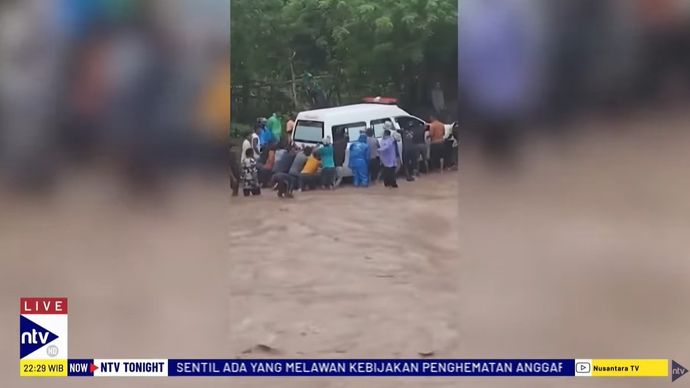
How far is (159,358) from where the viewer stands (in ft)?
11.1

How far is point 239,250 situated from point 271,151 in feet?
1.79

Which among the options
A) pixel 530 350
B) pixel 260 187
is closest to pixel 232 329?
pixel 260 187

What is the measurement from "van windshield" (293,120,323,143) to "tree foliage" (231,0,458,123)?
10 cm

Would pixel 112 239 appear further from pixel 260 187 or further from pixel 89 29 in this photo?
pixel 89 29

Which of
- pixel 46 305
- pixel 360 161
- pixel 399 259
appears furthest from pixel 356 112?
pixel 46 305

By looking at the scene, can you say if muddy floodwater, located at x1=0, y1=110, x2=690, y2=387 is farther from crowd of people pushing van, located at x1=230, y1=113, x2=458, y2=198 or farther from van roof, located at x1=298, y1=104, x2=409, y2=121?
van roof, located at x1=298, y1=104, x2=409, y2=121

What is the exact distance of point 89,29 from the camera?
10.8 ft

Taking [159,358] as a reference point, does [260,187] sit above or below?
above

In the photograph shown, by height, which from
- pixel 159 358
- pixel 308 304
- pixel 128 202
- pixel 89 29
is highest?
pixel 89 29

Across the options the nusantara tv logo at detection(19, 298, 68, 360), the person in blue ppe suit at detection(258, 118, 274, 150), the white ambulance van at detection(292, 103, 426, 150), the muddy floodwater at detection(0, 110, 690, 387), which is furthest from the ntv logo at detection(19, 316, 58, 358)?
the white ambulance van at detection(292, 103, 426, 150)

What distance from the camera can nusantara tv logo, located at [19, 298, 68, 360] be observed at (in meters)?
3.38

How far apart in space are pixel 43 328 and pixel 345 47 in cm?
219

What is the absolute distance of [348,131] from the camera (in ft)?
11.0

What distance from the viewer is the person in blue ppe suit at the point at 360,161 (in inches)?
132
